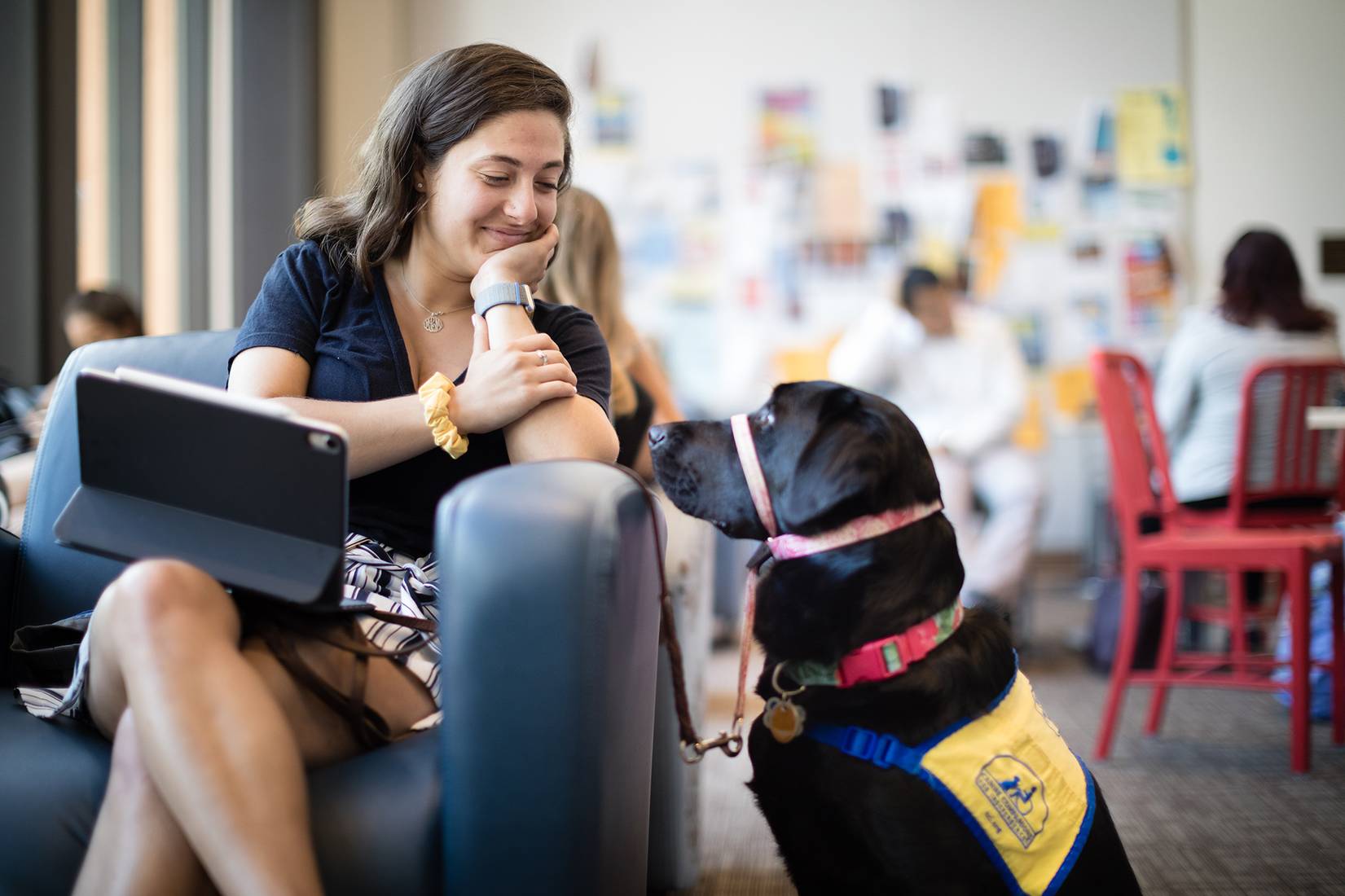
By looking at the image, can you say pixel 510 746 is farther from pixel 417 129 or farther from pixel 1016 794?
pixel 417 129

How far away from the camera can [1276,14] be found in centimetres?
510

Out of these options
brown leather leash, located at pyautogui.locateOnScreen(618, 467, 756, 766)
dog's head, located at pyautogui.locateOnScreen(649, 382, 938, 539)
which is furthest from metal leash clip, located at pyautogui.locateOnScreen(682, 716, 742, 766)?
dog's head, located at pyautogui.locateOnScreen(649, 382, 938, 539)

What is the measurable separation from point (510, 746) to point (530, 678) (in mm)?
61

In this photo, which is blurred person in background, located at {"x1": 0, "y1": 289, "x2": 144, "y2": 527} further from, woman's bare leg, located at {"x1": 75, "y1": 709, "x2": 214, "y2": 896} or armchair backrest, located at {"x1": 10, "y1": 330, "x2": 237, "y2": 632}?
woman's bare leg, located at {"x1": 75, "y1": 709, "x2": 214, "y2": 896}

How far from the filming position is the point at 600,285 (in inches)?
82.9

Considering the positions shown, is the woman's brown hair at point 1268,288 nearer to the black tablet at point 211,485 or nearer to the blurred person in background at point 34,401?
the black tablet at point 211,485

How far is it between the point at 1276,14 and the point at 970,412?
3.19 metres

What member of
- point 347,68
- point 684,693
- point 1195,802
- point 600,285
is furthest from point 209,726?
point 347,68

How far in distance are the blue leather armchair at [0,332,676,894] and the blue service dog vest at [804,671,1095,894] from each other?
10.8 inches

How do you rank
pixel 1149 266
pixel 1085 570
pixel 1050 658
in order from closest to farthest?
pixel 1050 658
pixel 1085 570
pixel 1149 266

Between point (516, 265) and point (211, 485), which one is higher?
point (516, 265)

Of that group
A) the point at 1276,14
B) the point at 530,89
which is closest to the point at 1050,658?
the point at 530,89

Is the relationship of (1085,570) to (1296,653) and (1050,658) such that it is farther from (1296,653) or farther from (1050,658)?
(1296,653)

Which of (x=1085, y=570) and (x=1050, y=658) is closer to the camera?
(x=1050, y=658)
